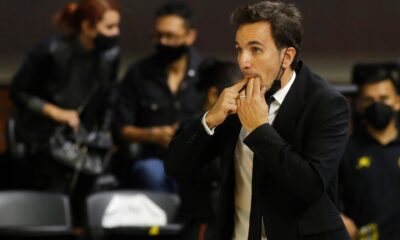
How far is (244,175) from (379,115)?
2.41 meters

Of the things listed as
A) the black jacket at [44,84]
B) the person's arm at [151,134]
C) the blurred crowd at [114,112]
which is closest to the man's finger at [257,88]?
the blurred crowd at [114,112]

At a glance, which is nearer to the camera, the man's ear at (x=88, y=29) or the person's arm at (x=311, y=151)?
the person's arm at (x=311, y=151)

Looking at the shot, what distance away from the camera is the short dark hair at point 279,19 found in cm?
289

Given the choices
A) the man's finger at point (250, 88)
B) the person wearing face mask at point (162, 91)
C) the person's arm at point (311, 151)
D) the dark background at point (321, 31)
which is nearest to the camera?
the person's arm at point (311, 151)

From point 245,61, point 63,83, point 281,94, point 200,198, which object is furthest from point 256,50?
point 63,83

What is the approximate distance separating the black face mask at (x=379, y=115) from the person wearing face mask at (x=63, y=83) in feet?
5.34

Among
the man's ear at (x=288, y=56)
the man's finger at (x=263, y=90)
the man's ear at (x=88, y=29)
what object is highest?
the man's ear at (x=288, y=56)

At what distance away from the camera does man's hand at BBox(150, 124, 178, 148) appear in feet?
18.7

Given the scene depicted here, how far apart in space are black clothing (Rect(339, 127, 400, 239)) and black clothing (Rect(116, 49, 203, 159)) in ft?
3.65

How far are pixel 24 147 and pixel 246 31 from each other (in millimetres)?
3092

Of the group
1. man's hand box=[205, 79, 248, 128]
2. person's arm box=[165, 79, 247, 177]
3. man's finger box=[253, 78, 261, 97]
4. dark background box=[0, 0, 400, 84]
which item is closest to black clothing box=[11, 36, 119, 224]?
dark background box=[0, 0, 400, 84]

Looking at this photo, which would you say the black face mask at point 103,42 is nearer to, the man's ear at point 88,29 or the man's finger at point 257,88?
the man's ear at point 88,29

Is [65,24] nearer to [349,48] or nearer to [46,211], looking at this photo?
[46,211]

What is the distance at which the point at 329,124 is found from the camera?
2863 millimetres
